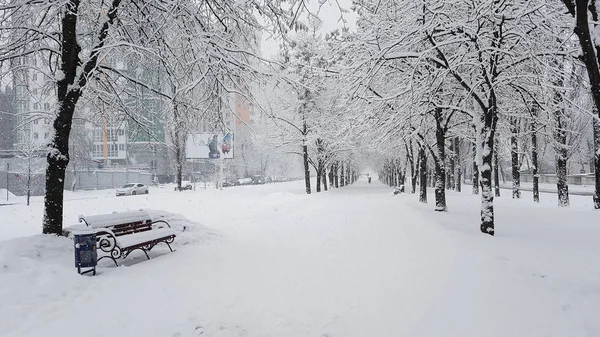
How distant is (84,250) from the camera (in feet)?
18.5

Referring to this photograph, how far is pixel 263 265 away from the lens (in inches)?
259

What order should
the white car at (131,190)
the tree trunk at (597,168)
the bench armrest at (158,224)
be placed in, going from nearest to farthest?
1. the bench armrest at (158,224)
2. the tree trunk at (597,168)
3. the white car at (131,190)

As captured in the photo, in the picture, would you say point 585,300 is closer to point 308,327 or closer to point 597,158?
point 308,327

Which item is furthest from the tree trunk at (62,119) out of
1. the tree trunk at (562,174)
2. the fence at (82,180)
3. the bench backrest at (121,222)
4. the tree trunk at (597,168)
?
the fence at (82,180)

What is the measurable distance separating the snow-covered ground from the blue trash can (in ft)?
0.65

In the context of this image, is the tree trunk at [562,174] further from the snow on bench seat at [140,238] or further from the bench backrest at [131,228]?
the bench backrest at [131,228]

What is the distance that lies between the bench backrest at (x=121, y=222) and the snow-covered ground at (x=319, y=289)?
0.64m

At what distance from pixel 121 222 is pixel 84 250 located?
1691 mm

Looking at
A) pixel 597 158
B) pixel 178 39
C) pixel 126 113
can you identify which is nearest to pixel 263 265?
pixel 178 39

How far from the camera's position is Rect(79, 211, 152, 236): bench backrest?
22.1 feet

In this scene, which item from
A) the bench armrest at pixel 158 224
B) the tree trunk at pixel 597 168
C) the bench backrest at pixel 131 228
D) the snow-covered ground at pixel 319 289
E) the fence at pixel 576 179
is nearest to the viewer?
the snow-covered ground at pixel 319 289

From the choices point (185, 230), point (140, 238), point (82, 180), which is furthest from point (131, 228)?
point (82, 180)

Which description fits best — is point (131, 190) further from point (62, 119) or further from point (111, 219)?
point (111, 219)

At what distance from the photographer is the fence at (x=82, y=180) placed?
1467 inches
